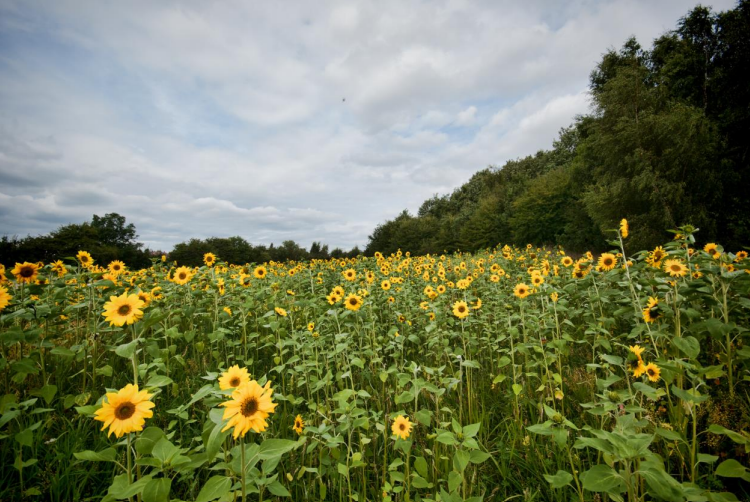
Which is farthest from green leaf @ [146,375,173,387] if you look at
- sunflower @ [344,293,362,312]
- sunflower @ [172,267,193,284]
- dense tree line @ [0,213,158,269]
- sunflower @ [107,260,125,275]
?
dense tree line @ [0,213,158,269]

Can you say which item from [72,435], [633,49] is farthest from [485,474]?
[633,49]

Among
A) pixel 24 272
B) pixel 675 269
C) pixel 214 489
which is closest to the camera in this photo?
pixel 214 489

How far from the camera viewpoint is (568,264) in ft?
16.6

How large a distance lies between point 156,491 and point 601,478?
1.67 meters

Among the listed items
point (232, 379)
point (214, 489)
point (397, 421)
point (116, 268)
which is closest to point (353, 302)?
point (397, 421)

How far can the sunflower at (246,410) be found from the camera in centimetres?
113

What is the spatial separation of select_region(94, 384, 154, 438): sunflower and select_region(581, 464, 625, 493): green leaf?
1769 mm

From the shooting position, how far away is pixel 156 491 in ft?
3.51

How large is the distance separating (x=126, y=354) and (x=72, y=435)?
141cm

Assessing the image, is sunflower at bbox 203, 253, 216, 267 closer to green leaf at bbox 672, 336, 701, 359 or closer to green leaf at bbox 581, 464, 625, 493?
green leaf at bbox 581, 464, 625, 493

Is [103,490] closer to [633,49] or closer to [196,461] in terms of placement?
[196,461]

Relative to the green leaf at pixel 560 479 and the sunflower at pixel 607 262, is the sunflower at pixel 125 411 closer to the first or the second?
the green leaf at pixel 560 479

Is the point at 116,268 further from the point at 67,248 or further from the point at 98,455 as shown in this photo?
the point at 67,248

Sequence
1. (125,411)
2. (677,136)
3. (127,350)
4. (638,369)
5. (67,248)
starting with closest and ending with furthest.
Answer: (125,411) < (127,350) < (638,369) < (677,136) < (67,248)
